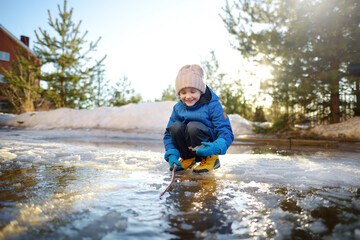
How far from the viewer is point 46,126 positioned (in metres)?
10.7

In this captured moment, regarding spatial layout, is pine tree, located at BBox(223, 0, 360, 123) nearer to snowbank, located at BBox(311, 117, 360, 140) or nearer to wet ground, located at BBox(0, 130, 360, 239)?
snowbank, located at BBox(311, 117, 360, 140)

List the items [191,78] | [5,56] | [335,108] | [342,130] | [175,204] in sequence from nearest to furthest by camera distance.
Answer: [175,204] → [191,78] → [342,130] → [335,108] → [5,56]

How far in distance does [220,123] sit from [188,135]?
35 cm

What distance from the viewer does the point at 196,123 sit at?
8.53ft

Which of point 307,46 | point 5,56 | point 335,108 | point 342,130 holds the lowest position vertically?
point 342,130

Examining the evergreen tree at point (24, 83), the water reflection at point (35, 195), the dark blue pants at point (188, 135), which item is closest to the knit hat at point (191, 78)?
the dark blue pants at point (188, 135)

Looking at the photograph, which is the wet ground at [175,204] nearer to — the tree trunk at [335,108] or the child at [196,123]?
the child at [196,123]

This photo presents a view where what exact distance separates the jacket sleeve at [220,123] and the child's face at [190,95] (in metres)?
A: 0.17

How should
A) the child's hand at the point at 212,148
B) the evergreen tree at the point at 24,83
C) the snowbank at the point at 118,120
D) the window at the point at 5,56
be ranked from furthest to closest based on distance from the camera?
the window at the point at 5,56, the evergreen tree at the point at 24,83, the snowbank at the point at 118,120, the child's hand at the point at 212,148

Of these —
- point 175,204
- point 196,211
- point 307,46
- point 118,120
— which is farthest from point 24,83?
point 196,211

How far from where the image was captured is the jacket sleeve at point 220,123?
2.48 metres

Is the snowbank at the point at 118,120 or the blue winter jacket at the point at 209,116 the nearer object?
the blue winter jacket at the point at 209,116

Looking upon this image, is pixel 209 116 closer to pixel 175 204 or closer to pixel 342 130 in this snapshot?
pixel 175 204

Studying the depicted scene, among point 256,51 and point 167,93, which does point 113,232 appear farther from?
point 167,93
